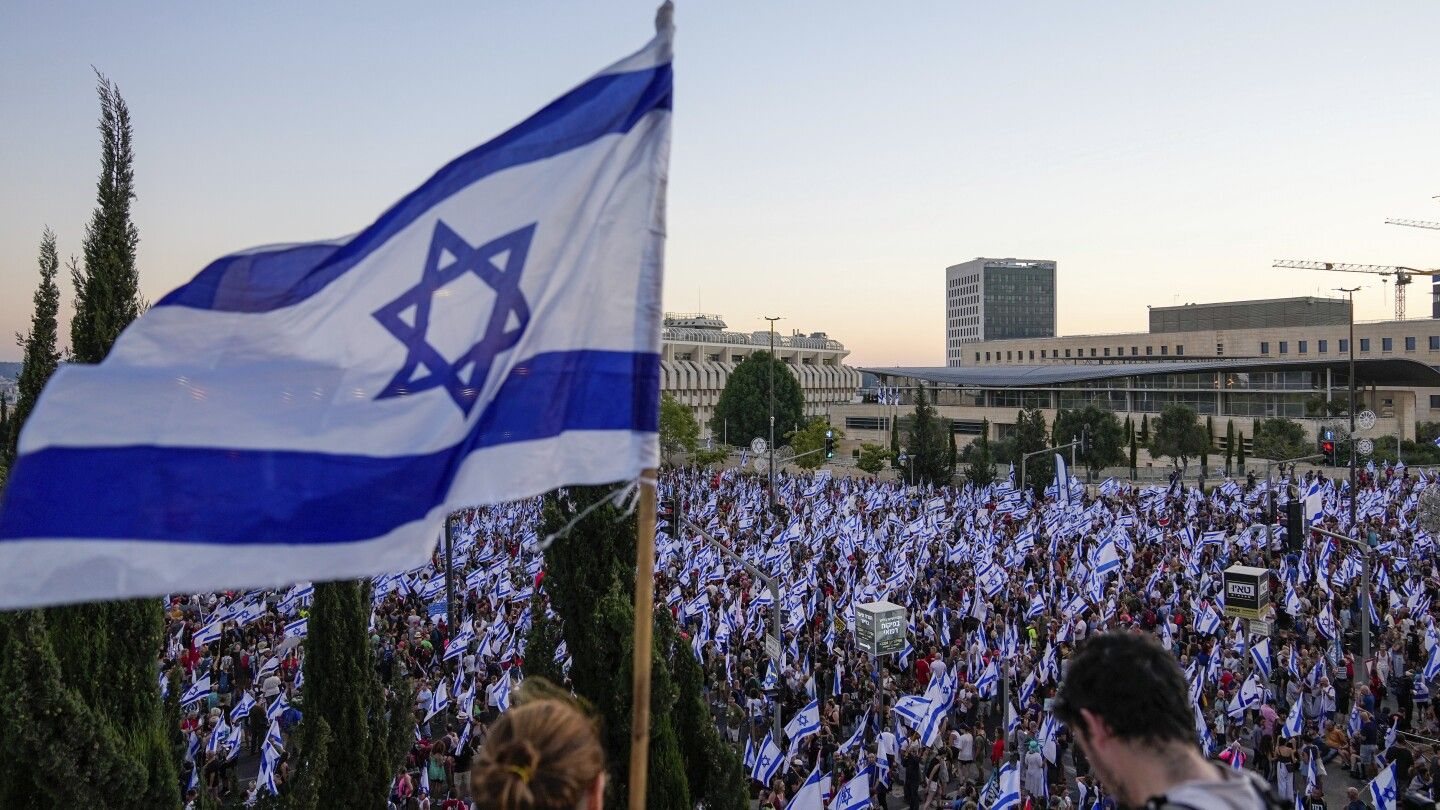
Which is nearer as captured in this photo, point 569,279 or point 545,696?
point 545,696

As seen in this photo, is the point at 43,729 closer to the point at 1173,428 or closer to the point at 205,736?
the point at 205,736

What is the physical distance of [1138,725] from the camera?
8.57 ft

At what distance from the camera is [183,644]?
20656 mm

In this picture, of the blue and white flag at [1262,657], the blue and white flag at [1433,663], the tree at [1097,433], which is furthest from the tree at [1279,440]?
the blue and white flag at [1262,657]

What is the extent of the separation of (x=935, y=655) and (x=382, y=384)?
16.3 meters

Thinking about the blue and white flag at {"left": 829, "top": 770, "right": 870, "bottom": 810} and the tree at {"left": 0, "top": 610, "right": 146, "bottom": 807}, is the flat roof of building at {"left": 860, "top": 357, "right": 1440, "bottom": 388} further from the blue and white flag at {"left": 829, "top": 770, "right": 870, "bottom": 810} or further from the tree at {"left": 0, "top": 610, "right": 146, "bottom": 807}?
the tree at {"left": 0, "top": 610, "right": 146, "bottom": 807}

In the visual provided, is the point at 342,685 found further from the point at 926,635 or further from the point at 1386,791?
the point at 926,635

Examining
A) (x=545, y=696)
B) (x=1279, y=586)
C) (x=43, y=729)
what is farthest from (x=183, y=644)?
(x=1279, y=586)

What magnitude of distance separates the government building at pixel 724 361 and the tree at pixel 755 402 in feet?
72.9

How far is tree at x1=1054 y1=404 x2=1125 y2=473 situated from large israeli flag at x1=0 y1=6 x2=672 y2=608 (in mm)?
62202

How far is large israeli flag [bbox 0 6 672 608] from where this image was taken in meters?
3.36

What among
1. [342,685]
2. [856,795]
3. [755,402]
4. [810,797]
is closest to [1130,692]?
[810,797]

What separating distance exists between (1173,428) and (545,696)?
7272 cm

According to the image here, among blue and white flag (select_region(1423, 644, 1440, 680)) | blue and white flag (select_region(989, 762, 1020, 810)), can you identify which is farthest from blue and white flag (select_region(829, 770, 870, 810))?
blue and white flag (select_region(1423, 644, 1440, 680))
